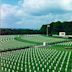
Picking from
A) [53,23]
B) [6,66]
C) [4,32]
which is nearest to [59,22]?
[53,23]

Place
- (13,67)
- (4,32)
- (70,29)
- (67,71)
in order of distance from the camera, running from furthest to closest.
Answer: (70,29)
(4,32)
(13,67)
(67,71)

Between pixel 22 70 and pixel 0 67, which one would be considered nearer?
pixel 22 70

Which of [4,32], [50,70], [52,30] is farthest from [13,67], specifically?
[52,30]

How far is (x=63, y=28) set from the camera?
124 metres

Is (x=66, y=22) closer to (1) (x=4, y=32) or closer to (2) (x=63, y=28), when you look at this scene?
(2) (x=63, y=28)

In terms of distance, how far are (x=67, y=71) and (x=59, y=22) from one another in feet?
344

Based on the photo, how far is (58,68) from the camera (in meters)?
26.1

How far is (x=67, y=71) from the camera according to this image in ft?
81.0

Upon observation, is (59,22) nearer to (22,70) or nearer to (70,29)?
(70,29)

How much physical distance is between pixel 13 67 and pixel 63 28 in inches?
3883

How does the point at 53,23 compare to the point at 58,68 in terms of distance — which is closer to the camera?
the point at 58,68

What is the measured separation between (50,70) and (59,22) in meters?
105

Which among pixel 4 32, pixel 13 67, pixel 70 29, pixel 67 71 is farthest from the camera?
pixel 70 29

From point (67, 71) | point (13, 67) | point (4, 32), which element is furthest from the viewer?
point (4, 32)
